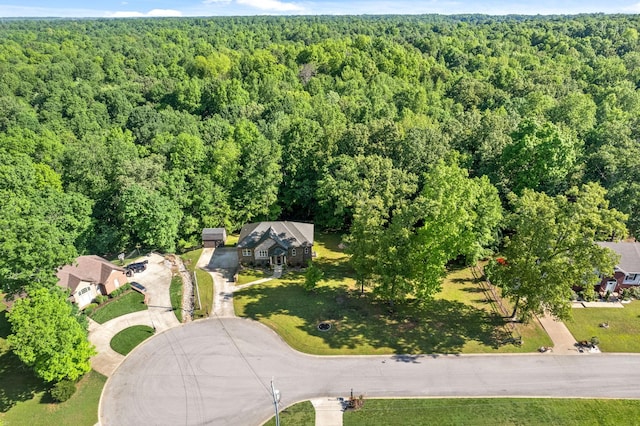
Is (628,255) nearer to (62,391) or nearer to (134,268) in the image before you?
(62,391)

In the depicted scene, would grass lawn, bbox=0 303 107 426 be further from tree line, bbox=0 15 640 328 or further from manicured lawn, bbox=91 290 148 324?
tree line, bbox=0 15 640 328

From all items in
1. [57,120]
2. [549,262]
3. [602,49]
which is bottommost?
[549,262]

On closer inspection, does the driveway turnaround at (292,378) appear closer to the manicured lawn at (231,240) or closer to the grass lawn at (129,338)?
the grass lawn at (129,338)

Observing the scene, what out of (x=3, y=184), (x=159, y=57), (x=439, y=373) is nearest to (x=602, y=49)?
(x=439, y=373)

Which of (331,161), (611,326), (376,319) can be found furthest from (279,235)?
(611,326)

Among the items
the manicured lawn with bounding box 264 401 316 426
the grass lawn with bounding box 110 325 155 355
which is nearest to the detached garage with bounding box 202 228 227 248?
the grass lawn with bounding box 110 325 155 355

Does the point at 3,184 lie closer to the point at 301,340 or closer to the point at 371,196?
the point at 301,340
